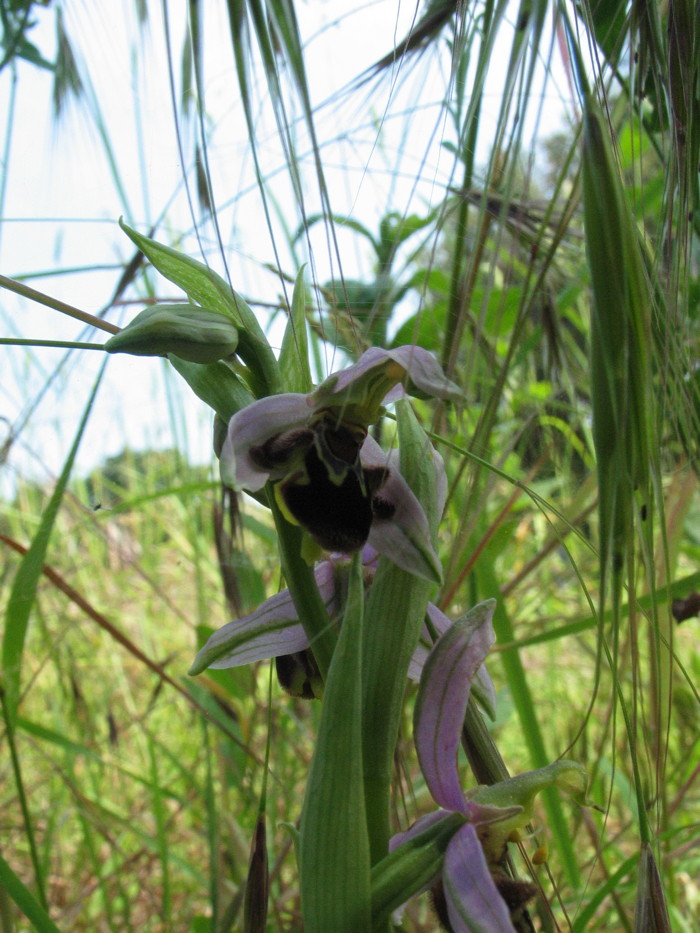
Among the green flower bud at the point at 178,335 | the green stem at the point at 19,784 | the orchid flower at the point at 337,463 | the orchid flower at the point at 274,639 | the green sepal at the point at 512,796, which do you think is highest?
the green flower bud at the point at 178,335

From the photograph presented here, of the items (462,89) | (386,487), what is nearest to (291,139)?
(462,89)

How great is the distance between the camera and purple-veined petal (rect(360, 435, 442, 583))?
2.00 ft

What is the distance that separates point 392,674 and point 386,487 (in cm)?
14

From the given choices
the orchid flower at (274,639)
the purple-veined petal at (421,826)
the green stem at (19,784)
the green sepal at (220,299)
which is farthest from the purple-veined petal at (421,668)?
the green stem at (19,784)

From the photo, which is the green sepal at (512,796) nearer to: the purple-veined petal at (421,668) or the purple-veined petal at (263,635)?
the purple-veined petal at (421,668)

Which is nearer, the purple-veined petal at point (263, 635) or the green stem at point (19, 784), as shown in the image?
the purple-veined petal at point (263, 635)

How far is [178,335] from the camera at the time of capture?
23.1 inches

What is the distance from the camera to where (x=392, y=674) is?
24.7 inches

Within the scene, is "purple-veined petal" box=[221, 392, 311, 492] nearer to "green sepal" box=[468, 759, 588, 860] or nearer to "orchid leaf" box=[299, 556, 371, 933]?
"orchid leaf" box=[299, 556, 371, 933]

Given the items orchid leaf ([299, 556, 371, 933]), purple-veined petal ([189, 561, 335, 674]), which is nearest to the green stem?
purple-veined petal ([189, 561, 335, 674])

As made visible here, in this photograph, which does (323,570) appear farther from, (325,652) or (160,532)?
(160,532)

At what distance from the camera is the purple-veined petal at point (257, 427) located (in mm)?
601

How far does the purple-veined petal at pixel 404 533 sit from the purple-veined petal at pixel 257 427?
0.07 m

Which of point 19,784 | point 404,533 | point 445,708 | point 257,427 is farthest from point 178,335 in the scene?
point 19,784
